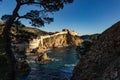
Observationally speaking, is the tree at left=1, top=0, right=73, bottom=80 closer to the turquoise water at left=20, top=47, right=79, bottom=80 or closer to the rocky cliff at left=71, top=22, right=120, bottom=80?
the rocky cliff at left=71, top=22, right=120, bottom=80

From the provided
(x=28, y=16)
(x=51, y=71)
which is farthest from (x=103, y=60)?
(x=51, y=71)

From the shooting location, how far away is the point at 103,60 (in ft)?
56.8

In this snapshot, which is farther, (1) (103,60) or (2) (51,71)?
(2) (51,71)

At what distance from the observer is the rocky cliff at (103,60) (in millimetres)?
14773

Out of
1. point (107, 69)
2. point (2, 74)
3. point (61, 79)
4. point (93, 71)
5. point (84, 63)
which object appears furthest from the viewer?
point (61, 79)

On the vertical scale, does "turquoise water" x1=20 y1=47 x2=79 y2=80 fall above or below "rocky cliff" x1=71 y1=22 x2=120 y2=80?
below

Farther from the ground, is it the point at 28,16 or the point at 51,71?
the point at 28,16

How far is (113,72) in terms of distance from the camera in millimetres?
14180

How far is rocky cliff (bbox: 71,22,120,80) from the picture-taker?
48.5 ft

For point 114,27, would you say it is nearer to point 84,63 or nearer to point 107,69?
point 84,63

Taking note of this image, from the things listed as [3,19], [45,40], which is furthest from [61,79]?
[45,40]

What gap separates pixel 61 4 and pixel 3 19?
5.40 meters

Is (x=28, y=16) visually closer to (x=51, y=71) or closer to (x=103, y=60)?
(x=103, y=60)

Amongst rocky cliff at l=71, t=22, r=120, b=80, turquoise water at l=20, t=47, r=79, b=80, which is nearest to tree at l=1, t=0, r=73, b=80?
rocky cliff at l=71, t=22, r=120, b=80
